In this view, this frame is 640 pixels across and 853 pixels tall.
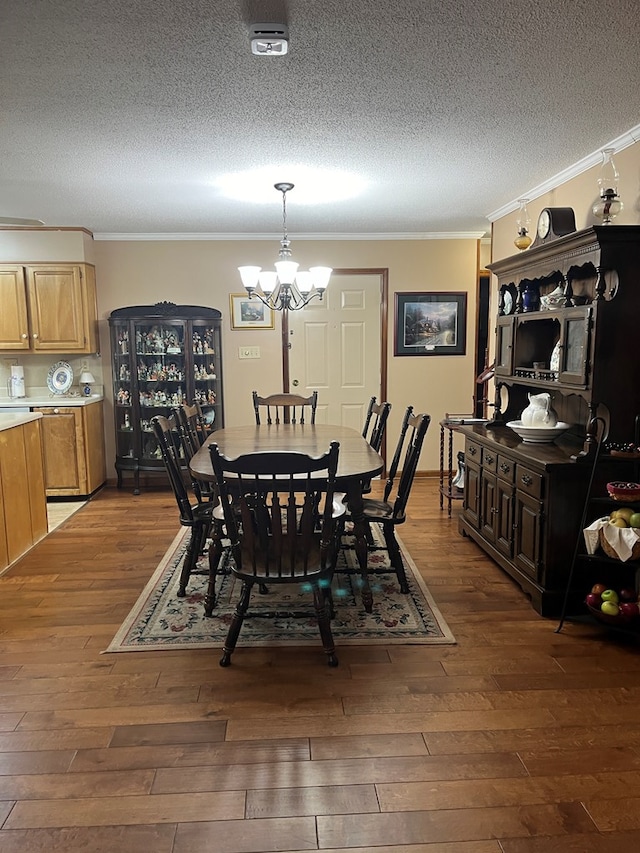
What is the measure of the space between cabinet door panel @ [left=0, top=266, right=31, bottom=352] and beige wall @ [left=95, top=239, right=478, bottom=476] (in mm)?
694

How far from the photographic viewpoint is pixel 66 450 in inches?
210

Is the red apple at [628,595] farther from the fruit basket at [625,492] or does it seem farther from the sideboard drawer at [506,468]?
the sideboard drawer at [506,468]

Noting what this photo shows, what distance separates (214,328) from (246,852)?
4677mm

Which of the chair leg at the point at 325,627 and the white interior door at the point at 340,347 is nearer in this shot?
the chair leg at the point at 325,627

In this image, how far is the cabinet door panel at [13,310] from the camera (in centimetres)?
532

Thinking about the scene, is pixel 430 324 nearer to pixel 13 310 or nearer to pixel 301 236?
pixel 301 236

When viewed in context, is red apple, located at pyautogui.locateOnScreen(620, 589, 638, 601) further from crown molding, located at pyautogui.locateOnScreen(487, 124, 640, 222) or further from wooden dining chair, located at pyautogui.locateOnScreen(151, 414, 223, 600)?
crown molding, located at pyautogui.locateOnScreen(487, 124, 640, 222)

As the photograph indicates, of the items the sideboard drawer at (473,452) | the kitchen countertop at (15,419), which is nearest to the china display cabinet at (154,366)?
the kitchen countertop at (15,419)

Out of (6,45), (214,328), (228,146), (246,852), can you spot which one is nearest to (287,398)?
(214,328)

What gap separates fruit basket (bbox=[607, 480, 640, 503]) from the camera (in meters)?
2.70

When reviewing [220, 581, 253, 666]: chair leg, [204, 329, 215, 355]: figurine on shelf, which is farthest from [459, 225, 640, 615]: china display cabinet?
[204, 329, 215, 355]: figurine on shelf

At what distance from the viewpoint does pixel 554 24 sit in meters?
1.98

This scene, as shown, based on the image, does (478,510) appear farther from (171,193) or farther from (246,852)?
(171,193)

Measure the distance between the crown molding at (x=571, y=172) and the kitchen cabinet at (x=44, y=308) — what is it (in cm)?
374
